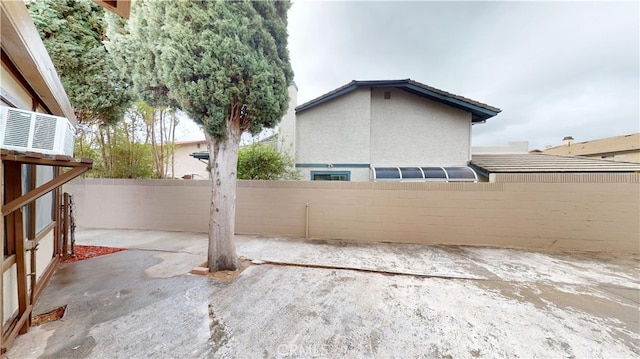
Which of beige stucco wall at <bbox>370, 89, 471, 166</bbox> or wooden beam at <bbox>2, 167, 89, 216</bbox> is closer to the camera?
wooden beam at <bbox>2, 167, 89, 216</bbox>

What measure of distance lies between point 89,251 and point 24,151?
462 cm

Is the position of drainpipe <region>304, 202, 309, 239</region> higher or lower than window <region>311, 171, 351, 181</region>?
lower

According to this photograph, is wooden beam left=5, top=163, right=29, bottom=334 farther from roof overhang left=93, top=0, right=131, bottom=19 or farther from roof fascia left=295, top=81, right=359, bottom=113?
roof fascia left=295, top=81, right=359, bottom=113

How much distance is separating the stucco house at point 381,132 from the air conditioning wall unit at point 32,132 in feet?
20.9

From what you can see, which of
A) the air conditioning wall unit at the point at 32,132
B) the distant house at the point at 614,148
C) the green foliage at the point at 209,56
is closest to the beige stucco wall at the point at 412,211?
the green foliage at the point at 209,56

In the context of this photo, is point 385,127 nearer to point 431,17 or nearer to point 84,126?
point 431,17

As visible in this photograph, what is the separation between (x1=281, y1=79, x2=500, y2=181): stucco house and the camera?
8133 mm

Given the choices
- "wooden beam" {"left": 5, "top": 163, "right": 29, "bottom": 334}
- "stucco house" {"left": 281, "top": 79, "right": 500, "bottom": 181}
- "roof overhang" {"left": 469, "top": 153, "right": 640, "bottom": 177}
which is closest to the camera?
"wooden beam" {"left": 5, "top": 163, "right": 29, "bottom": 334}

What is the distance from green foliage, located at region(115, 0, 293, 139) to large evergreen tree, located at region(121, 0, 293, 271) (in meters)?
0.01

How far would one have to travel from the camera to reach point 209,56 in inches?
131

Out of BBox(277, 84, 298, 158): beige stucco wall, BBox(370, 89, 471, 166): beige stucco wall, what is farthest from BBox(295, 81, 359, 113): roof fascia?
BBox(370, 89, 471, 166): beige stucco wall

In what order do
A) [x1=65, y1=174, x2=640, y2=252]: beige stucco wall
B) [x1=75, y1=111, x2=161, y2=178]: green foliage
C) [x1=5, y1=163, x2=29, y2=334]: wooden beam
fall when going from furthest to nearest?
[x1=75, y1=111, x2=161, y2=178]: green foliage → [x1=65, y1=174, x2=640, y2=252]: beige stucco wall → [x1=5, y1=163, x2=29, y2=334]: wooden beam

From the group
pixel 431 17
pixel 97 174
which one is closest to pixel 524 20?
pixel 431 17

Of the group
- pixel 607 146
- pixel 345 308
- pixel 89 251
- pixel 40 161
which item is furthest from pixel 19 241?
pixel 607 146
